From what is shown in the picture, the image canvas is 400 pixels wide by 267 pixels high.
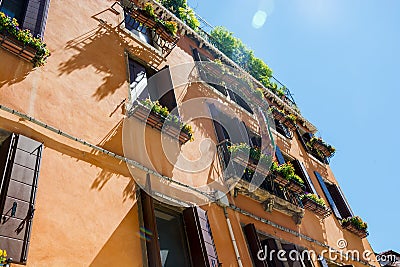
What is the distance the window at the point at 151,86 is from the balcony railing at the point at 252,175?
66.6 inches

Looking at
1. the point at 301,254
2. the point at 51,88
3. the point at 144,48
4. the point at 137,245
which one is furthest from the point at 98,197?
the point at 301,254

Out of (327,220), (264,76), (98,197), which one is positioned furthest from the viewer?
(264,76)

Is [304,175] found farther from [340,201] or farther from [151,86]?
[151,86]

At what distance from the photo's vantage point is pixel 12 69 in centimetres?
543

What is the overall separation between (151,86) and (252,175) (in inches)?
131

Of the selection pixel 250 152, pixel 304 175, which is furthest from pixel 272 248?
pixel 304 175

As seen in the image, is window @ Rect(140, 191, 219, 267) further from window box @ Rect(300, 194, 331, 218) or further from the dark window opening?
window box @ Rect(300, 194, 331, 218)

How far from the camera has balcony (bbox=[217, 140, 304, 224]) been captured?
8.51 m

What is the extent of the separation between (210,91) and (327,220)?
218 inches

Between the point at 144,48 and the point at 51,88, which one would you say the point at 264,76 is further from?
the point at 51,88

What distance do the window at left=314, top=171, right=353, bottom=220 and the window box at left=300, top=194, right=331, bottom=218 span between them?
70.6 inches

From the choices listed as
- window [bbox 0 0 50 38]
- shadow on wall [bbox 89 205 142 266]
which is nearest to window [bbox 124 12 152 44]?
window [bbox 0 0 50 38]

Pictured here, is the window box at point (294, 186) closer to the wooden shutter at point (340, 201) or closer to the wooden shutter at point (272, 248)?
the wooden shutter at point (272, 248)

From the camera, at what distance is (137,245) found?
5191 mm
